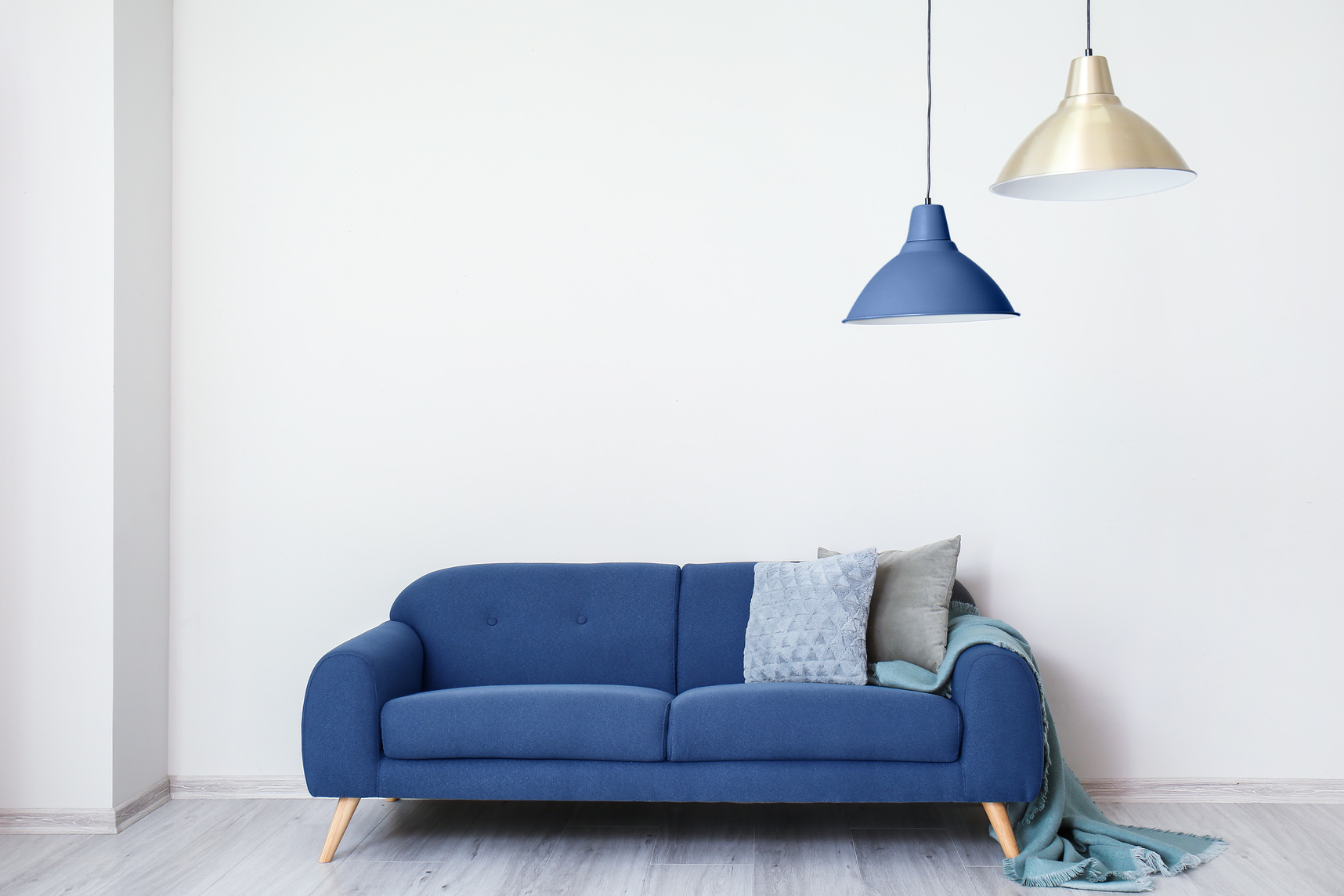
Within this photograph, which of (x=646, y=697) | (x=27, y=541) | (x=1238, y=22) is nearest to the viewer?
(x=646, y=697)

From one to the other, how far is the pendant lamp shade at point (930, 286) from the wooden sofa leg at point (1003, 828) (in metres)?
1.48

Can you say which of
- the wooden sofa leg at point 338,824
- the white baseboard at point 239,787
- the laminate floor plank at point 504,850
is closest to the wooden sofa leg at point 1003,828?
the laminate floor plank at point 504,850

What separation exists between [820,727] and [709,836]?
579 mm

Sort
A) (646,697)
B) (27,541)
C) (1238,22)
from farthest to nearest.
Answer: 1. (1238,22)
2. (27,541)
3. (646,697)

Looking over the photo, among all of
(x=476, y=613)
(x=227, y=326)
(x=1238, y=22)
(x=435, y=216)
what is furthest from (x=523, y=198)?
(x=1238, y=22)

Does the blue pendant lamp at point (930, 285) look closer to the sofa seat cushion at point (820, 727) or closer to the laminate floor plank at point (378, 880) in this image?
the sofa seat cushion at point (820, 727)

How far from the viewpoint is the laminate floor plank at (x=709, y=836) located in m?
3.02

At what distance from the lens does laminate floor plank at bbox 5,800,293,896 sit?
113 inches

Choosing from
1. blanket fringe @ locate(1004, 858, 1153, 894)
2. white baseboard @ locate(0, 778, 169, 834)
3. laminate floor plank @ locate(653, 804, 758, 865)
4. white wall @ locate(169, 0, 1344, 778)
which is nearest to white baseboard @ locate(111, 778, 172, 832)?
white baseboard @ locate(0, 778, 169, 834)

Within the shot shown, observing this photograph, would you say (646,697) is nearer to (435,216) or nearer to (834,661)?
(834,661)

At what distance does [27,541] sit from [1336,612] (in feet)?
15.0

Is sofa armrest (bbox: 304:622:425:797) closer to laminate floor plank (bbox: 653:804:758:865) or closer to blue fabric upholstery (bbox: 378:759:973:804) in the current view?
blue fabric upholstery (bbox: 378:759:973:804)

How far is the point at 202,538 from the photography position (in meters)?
3.82

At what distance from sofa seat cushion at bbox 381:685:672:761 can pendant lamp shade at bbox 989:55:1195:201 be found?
182 cm
